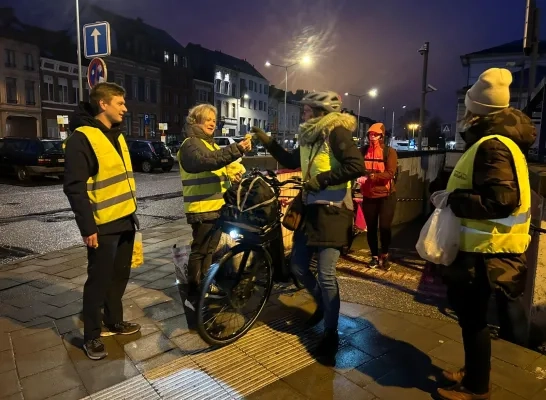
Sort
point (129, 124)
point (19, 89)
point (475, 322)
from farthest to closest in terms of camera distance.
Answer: point (129, 124) < point (19, 89) < point (475, 322)

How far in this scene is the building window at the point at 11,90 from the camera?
36875 mm

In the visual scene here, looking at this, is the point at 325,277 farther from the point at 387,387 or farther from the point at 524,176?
the point at 524,176

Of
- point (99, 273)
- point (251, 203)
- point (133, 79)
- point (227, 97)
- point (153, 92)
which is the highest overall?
point (227, 97)

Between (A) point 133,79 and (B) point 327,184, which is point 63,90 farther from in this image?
(B) point 327,184

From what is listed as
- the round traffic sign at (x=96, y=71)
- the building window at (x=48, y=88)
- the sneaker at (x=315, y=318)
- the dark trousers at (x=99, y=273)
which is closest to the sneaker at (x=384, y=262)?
the sneaker at (x=315, y=318)

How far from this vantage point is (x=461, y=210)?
2.55m

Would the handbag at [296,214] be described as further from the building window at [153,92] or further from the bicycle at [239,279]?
the building window at [153,92]

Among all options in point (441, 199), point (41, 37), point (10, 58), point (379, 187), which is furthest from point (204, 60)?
point (441, 199)

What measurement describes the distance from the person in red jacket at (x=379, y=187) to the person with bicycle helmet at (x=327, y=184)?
7.10 feet

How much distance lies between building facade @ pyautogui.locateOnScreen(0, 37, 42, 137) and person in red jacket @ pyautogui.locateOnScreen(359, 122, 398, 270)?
39054mm

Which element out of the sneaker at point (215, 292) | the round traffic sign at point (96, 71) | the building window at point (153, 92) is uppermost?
the building window at point (153, 92)

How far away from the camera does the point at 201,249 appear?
4.06 meters

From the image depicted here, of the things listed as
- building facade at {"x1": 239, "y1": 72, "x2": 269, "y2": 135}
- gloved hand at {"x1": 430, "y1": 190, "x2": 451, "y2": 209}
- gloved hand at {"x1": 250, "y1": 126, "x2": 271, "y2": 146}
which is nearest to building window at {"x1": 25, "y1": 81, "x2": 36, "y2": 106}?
building facade at {"x1": 239, "y1": 72, "x2": 269, "y2": 135}

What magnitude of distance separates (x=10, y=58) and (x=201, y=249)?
41.1 m
